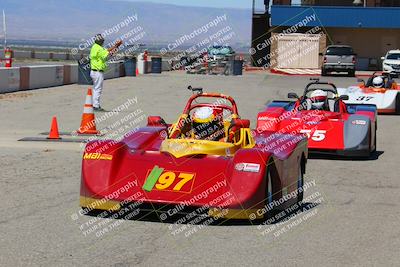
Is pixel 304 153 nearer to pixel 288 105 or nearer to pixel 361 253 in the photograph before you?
pixel 361 253

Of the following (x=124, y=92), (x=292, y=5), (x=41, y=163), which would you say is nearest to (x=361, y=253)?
(x=41, y=163)

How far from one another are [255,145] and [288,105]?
5.69m

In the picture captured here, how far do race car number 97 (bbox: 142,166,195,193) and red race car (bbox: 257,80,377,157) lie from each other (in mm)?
5120

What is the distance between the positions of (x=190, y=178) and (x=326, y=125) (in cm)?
568

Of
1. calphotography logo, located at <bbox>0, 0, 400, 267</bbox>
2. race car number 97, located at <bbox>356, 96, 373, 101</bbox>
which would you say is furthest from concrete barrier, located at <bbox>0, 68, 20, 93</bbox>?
race car number 97, located at <bbox>356, 96, 373, 101</bbox>

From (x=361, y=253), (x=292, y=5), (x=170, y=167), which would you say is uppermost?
(x=292, y=5)

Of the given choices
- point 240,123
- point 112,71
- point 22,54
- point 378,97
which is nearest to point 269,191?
point 240,123

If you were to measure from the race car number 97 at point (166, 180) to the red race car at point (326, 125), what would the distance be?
16.8ft

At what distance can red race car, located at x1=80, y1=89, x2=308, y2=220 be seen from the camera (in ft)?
25.0

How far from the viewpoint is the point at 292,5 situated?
57.0 m

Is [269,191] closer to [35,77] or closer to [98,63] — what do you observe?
[98,63]

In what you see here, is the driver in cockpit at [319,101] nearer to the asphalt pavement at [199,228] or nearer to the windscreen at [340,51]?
the asphalt pavement at [199,228]

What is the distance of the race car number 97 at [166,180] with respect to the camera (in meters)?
7.75

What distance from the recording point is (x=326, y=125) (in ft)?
43.0
